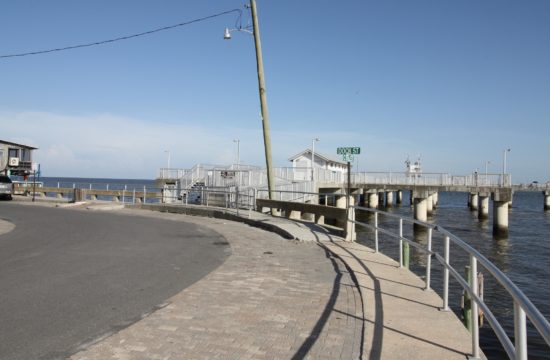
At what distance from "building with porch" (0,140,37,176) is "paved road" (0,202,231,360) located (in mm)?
29017

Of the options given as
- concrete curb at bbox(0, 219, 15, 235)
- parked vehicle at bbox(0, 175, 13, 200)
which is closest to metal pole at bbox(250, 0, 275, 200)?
concrete curb at bbox(0, 219, 15, 235)

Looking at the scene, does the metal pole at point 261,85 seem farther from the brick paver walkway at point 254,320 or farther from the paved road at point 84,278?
the brick paver walkway at point 254,320

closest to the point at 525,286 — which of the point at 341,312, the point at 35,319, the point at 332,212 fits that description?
the point at 332,212

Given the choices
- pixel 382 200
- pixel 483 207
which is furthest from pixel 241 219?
pixel 382 200

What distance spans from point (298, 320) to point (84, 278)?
4009 millimetres

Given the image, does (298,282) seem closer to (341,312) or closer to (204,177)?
(341,312)

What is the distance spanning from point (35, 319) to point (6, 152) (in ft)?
130

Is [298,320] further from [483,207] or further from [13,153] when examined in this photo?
[483,207]

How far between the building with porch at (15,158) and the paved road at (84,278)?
29.0m

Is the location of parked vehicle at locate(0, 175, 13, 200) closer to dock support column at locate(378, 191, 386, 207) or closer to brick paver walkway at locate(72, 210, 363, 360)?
brick paver walkway at locate(72, 210, 363, 360)

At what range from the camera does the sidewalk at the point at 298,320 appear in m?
4.72

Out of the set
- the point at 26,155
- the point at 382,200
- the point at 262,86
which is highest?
the point at 262,86

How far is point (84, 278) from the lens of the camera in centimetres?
793

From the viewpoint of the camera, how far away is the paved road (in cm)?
525
